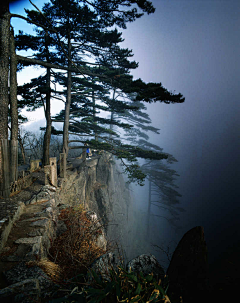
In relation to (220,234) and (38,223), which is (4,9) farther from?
(220,234)

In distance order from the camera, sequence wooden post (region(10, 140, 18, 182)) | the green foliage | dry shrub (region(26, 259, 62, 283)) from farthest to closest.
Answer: wooden post (region(10, 140, 18, 182)), dry shrub (region(26, 259, 62, 283)), the green foliage

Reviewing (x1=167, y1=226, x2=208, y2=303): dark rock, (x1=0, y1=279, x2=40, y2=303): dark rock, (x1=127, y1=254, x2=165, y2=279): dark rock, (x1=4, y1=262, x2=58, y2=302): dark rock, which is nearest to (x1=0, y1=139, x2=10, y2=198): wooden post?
(x1=4, y1=262, x2=58, y2=302): dark rock

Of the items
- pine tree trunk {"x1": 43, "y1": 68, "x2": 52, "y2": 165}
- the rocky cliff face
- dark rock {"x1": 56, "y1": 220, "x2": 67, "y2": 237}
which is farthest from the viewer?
pine tree trunk {"x1": 43, "y1": 68, "x2": 52, "y2": 165}

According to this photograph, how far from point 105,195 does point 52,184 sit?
9910mm

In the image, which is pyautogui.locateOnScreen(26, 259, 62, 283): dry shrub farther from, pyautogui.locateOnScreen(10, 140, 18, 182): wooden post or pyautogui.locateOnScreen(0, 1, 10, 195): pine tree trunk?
pyautogui.locateOnScreen(0, 1, 10, 195): pine tree trunk

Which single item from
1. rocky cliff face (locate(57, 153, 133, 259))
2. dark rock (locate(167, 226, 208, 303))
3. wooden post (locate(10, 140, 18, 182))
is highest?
wooden post (locate(10, 140, 18, 182))

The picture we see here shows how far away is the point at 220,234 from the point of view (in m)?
36.1

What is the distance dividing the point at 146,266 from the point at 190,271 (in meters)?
0.63

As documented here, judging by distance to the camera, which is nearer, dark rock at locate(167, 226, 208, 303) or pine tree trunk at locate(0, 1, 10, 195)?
dark rock at locate(167, 226, 208, 303)

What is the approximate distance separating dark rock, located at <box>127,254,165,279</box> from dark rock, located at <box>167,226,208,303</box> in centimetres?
25

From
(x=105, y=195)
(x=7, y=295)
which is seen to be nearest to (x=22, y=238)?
(x=7, y=295)

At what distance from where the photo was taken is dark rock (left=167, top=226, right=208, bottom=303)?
1.55 m

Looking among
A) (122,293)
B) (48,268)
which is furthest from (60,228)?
(122,293)

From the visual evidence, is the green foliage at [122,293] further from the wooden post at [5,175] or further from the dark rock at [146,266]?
the wooden post at [5,175]
